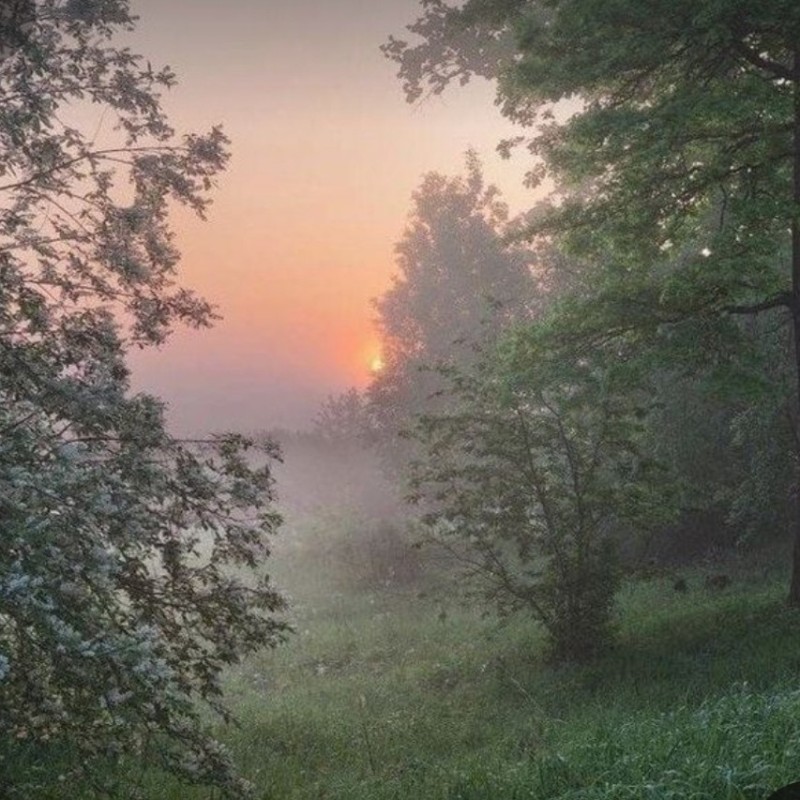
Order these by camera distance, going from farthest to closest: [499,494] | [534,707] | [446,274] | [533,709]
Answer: [446,274]
[499,494]
[534,707]
[533,709]

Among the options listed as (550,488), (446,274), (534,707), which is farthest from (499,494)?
(446,274)

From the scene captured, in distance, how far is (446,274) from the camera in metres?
37.6

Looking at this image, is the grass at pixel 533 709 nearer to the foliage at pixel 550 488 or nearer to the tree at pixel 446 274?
the foliage at pixel 550 488

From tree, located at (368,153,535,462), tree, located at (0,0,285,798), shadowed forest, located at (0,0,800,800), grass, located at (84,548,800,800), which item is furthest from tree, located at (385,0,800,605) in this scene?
tree, located at (368,153,535,462)

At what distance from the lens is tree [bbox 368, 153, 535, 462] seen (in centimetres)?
3628

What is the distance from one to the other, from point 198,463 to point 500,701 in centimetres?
619

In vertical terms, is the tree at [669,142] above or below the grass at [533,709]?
above

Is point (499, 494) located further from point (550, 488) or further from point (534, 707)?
point (534, 707)

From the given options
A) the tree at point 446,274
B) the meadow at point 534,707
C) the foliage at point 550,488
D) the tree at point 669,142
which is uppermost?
the tree at point 446,274

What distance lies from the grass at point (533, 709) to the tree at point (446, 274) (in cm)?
2092

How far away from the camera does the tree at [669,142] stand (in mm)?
9188

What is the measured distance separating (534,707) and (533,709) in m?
0.19

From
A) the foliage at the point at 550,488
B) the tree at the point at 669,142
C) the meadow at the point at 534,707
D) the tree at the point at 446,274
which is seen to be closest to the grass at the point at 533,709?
the meadow at the point at 534,707

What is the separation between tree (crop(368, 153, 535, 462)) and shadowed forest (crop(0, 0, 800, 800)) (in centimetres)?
1777
